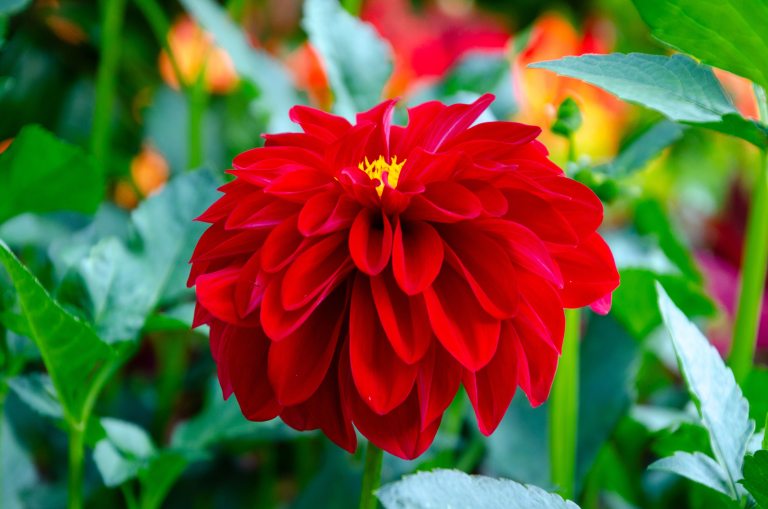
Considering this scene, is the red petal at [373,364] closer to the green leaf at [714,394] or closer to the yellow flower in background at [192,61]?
the green leaf at [714,394]

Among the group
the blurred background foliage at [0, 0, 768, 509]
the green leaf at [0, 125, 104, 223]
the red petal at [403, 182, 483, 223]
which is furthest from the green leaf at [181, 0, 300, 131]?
the red petal at [403, 182, 483, 223]

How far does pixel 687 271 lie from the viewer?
49cm

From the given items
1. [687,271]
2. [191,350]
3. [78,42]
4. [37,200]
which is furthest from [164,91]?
[687,271]

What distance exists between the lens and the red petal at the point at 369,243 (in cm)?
24

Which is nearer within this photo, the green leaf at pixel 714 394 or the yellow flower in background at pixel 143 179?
the green leaf at pixel 714 394

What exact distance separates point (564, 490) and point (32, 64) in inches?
21.3

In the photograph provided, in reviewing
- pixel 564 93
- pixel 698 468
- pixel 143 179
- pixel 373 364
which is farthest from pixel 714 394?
pixel 143 179

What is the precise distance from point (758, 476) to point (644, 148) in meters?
0.21

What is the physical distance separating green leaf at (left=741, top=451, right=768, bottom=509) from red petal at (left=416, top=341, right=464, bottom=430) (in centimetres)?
9

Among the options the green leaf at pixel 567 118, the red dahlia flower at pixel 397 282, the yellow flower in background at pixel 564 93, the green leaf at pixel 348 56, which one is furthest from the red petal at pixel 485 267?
the yellow flower in background at pixel 564 93

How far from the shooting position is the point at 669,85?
0.94 ft

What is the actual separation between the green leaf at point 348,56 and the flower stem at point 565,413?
6.7 inches

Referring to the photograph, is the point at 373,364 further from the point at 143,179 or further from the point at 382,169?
the point at 143,179

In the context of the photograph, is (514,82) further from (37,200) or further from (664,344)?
(37,200)
